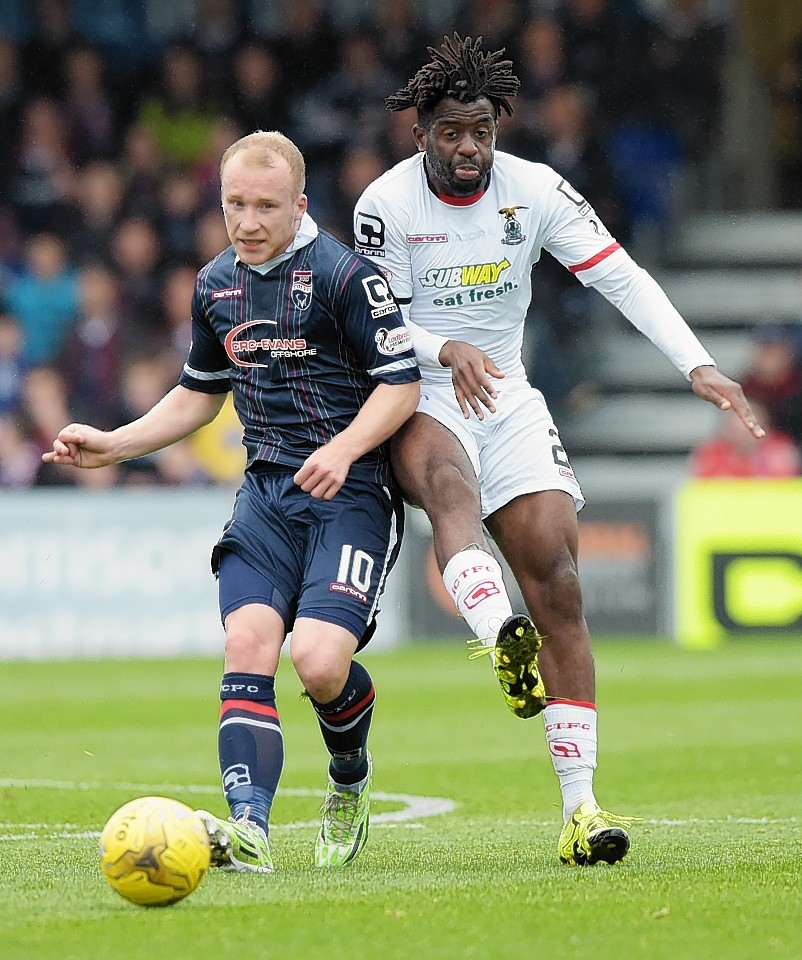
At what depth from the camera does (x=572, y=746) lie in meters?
5.94

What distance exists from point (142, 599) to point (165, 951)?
426 inches

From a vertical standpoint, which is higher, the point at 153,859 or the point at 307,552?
the point at 307,552

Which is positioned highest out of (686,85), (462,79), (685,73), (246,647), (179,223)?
(685,73)

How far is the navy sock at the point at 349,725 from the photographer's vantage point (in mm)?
5730

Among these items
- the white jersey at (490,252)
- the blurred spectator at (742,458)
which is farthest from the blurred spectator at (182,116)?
the white jersey at (490,252)

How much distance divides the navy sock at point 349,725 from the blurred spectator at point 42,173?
13.5 meters

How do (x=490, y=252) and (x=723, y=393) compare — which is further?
(x=490, y=252)

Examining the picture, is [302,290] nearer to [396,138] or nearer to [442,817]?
[442,817]

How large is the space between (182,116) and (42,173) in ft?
5.09

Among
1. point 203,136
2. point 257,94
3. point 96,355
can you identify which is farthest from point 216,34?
point 96,355

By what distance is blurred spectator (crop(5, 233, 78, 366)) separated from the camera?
17609 millimetres

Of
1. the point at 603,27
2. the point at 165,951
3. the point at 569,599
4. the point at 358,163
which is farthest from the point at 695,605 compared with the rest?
the point at 165,951

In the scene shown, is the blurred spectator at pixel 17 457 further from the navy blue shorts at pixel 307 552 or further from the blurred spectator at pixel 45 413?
the navy blue shorts at pixel 307 552

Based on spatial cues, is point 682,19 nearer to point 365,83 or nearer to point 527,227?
point 365,83
